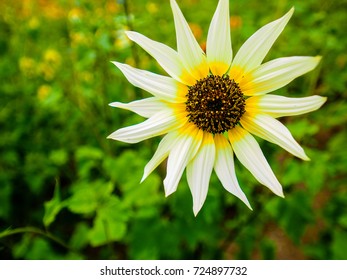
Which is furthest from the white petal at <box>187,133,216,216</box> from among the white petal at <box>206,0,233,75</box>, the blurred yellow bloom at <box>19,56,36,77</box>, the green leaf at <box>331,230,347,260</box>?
the blurred yellow bloom at <box>19,56,36,77</box>

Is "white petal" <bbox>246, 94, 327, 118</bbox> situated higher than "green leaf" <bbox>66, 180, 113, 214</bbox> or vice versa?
"white petal" <bbox>246, 94, 327, 118</bbox>

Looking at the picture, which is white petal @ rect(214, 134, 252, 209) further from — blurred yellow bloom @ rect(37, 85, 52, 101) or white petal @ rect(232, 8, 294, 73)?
blurred yellow bloom @ rect(37, 85, 52, 101)

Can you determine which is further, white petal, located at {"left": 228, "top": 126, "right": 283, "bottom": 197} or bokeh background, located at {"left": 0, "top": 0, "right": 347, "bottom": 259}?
bokeh background, located at {"left": 0, "top": 0, "right": 347, "bottom": 259}

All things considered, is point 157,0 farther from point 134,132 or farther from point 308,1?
point 134,132

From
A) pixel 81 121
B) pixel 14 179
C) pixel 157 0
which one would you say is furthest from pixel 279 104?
pixel 157 0

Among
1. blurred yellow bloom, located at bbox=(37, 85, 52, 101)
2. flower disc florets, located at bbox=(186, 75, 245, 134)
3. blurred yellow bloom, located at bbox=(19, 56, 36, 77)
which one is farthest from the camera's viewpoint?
blurred yellow bloom, located at bbox=(37, 85, 52, 101)
